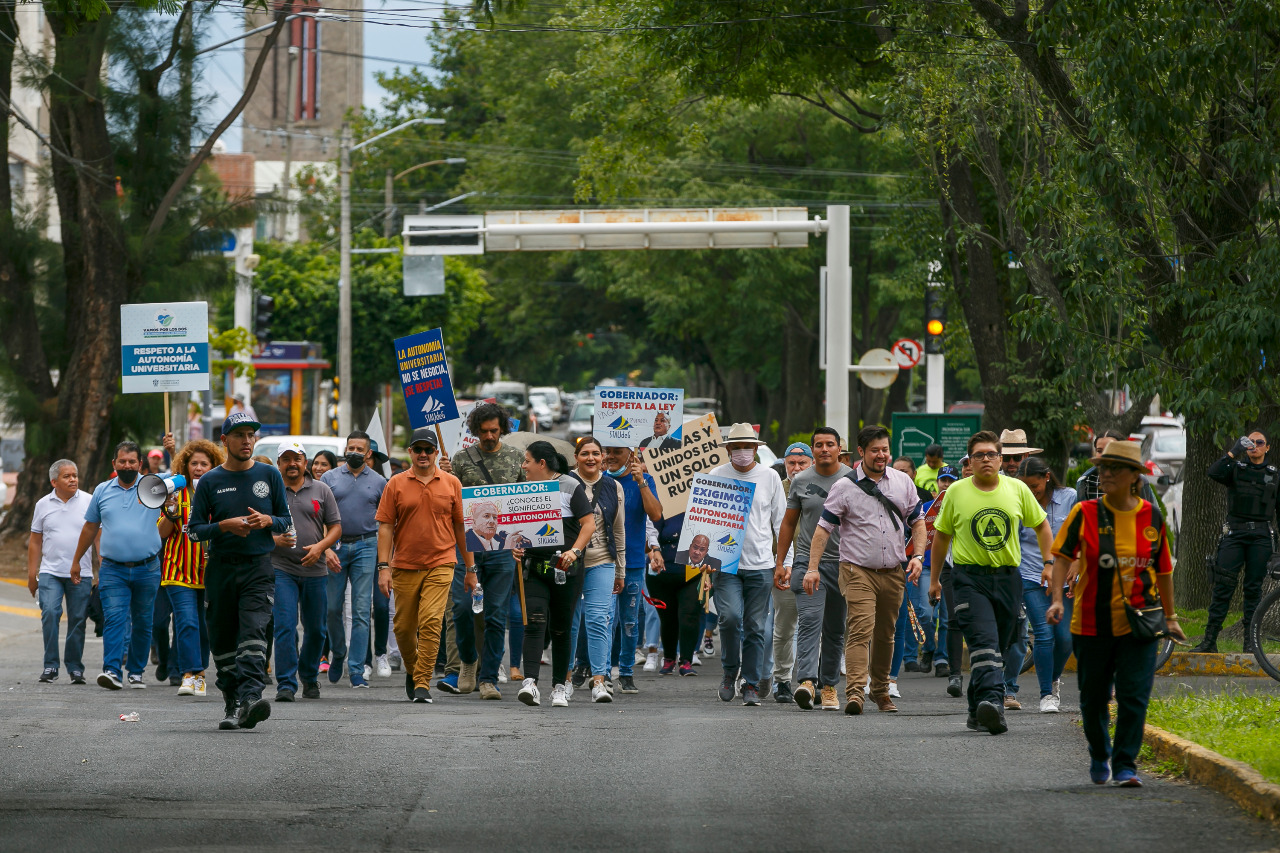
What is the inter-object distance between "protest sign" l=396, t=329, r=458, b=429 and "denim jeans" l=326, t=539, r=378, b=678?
1.82 meters

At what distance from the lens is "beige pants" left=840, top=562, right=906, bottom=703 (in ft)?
36.0

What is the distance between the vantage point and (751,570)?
39.3 ft

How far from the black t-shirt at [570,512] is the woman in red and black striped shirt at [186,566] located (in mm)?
2534

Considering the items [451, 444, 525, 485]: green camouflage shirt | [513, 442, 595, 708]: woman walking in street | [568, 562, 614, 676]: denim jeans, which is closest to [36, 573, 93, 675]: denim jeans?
[451, 444, 525, 485]: green camouflage shirt

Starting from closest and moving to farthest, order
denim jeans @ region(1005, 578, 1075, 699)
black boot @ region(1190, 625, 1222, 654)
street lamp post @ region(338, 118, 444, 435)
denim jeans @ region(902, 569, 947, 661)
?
1. denim jeans @ region(1005, 578, 1075, 699)
2. black boot @ region(1190, 625, 1222, 654)
3. denim jeans @ region(902, 569, 947, 661)
4. street lamp post @ region(338, 118, 444, 435)

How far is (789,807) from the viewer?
7617mm

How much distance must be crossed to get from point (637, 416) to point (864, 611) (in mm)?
4380

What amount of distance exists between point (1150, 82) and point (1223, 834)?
24.9 ft

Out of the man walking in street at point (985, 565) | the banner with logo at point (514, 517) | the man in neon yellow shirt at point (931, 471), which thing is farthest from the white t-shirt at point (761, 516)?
the man in neon yellow shirt at point (931, 471)

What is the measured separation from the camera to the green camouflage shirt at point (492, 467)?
480 inches

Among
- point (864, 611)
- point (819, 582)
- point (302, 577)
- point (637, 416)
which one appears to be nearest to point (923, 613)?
point (637, 416)

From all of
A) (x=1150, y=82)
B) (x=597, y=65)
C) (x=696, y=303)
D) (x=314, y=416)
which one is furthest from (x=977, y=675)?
(x=314, y=416)

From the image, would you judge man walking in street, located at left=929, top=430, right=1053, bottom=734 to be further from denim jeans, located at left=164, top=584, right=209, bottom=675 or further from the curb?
denim jeans, located at left=164, top=584, right=209, bottom=675

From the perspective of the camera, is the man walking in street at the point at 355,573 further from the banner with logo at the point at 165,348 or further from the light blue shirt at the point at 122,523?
the banner with logo at the point at 165,348
